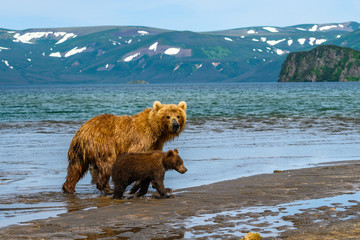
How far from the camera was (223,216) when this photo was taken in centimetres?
866

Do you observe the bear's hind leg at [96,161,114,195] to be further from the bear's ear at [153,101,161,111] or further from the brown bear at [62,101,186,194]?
the bear's ear at [153,101,161,111]

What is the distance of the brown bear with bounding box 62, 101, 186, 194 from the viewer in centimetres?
1168

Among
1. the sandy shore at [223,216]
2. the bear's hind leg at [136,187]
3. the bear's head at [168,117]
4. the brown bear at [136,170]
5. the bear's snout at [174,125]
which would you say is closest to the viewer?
the sandy shore at [223,216]

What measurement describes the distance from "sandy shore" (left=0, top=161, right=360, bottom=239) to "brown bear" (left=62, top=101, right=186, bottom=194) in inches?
27.8

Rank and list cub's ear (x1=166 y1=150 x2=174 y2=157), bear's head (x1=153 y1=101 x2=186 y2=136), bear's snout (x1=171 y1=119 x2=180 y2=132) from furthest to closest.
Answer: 1. bear's head (x1=153 y1=101 x2=186 y2=136)
2. bear's snout (x1=171 y1=119 x2=180 y2=132)
3. cub's ear (x1=166 y1=150 x2=174 y2=157)

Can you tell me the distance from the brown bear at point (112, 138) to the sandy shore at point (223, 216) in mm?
706

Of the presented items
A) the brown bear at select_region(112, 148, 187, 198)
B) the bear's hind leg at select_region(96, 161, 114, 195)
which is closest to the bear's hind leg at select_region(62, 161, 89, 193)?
the bear's hind leg at select_region(96, 161, 114, 195)

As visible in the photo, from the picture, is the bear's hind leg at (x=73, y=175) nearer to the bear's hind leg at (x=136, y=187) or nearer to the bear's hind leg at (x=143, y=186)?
the bear's hind leg at (x=136, y=187)

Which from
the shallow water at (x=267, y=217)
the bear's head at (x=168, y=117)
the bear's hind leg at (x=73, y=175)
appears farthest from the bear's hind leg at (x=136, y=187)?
the shallow water at (x=267, y=217)

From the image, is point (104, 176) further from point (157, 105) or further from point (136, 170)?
point (157, 105)

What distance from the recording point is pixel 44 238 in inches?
295

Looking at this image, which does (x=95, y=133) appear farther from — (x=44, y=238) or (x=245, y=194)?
(x=44, y=238)

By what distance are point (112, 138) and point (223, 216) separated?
403 centimetres

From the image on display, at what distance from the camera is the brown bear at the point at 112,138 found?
1168cm
